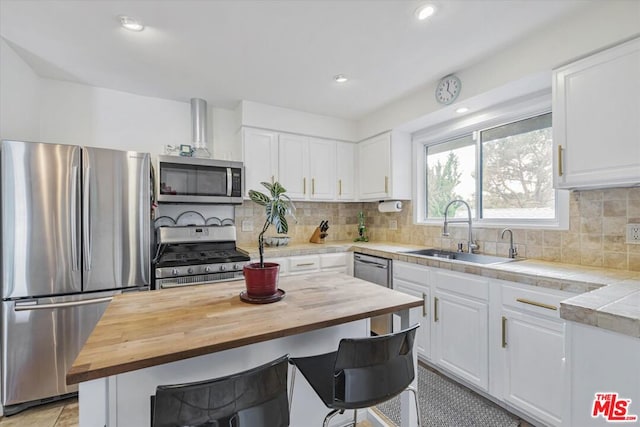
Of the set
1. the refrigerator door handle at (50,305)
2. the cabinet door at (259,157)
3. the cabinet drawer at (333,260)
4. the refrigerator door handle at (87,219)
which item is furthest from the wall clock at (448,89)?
the refrigerator door handle at (50,305)

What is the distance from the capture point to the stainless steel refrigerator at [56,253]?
1.88 m

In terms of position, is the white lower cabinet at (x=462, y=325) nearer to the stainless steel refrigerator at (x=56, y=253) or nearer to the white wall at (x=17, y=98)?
the stainless steel refrigerator at (x=56, y=253)

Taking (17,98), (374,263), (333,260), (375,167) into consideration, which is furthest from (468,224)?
(17,98)

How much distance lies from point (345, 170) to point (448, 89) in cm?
152

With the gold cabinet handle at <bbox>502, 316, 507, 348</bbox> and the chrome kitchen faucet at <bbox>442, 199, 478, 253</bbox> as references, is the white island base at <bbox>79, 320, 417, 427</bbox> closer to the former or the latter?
the gold cabinet handle at <bbox>502, 316, 507, 348</bbox>

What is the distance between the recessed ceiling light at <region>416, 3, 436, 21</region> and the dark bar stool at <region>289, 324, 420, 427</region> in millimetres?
1742

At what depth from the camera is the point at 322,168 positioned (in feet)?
11.5

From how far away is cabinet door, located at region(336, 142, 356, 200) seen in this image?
3.61m

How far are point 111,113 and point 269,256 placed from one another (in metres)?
2.09

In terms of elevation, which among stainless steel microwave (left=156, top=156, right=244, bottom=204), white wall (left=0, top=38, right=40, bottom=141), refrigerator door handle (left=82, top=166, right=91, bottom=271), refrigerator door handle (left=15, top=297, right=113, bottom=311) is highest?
white wall (left=0, top=38, right=40, bottom=141)

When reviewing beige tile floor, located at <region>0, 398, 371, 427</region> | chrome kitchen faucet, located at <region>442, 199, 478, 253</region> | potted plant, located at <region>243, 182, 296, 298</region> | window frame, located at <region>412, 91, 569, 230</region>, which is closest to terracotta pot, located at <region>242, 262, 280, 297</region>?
potted plant, located at <region>243, 182, 296, 298</region>

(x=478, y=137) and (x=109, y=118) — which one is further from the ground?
(x=109, y=118)

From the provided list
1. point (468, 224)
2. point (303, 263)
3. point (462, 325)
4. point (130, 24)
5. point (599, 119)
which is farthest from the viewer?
point (303, 263)

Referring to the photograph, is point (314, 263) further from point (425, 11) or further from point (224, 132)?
point (425, 11)
